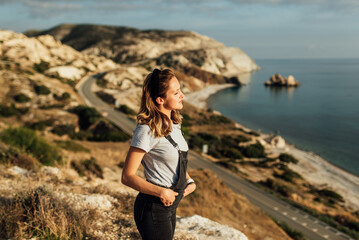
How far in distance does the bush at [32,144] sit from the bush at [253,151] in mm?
34252

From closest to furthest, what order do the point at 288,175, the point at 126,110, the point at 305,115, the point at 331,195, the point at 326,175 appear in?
the point at 331,195 < the point at 288,175 < the point at 326,175 < the point at 126,110 < the point at 305,115

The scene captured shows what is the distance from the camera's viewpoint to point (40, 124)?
115ft

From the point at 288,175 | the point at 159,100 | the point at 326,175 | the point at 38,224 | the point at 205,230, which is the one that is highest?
the point at 159,100

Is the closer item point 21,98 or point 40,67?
point 21,98

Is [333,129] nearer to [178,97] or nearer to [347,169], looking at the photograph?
[347,169]

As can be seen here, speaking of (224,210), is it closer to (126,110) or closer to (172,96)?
(172,96)

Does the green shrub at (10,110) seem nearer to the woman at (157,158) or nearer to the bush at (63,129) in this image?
the bush at (63,129)

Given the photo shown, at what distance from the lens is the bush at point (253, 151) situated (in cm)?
4214

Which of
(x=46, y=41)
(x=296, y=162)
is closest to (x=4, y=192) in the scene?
(x=296, y=162)

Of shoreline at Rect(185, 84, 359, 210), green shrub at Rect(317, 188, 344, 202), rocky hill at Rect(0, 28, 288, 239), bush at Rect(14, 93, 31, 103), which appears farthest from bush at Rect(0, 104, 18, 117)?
shoreline at Rect(185, 84, 359, 210)

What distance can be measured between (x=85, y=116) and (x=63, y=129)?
579 centimetres

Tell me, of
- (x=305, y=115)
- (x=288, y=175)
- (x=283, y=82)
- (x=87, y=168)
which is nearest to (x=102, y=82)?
(x=288, y=175)

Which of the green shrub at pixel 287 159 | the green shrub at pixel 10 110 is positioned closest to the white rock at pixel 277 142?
the green shrub at pixel 287 159

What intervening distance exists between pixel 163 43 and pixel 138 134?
185934 millimetres
